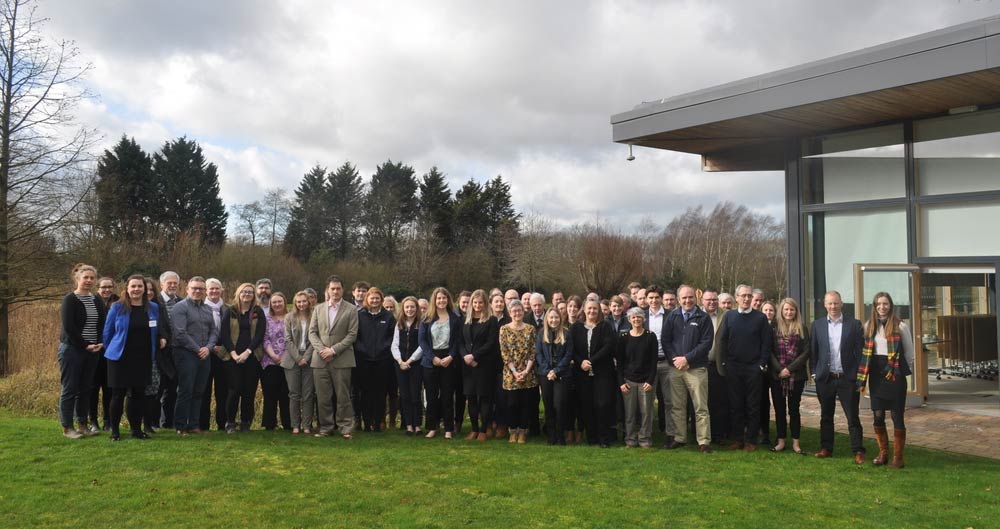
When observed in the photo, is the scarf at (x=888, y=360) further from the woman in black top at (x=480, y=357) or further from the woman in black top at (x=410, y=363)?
the woman in black top at (x=410, y=363)

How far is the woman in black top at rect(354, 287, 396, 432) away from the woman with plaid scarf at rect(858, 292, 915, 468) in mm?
5102

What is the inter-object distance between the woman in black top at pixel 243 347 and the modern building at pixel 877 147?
22.5 ft

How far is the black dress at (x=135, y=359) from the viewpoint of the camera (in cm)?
719

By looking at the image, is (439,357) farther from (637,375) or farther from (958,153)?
(958,153)

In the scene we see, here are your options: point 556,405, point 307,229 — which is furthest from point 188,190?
point 556,405

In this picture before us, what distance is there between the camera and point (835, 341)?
7.17 metres

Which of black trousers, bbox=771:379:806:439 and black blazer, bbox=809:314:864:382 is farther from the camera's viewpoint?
black trousers, bbox=771:379:806:439

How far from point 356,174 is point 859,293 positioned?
2137 inches

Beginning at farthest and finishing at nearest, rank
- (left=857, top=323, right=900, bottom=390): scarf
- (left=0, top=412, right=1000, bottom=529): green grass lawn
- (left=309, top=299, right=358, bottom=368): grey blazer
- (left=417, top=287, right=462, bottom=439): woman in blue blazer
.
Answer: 1. (left=417, top=287, right=462, bottom=439): woman in blue blazer
2. (left=309, top=299, right=358, bottom=368): grey blazer
3. (left=857, top=323, right=900, bottom=390): scarf
4. (left=0, top=412, right=1000, bottom=529): green grass lawn

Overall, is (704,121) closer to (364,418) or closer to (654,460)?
(654,460)

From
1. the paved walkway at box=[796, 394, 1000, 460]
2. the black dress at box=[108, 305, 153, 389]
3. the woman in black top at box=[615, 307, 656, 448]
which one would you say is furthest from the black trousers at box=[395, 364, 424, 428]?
the paved walkway at box=[796, 394, 1000, 460]

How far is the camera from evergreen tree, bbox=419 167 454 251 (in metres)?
51.4

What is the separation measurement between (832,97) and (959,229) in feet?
9.61

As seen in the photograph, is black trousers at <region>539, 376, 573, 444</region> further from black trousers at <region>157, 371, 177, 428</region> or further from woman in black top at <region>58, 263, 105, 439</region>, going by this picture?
woman in black top at <region>58, 263, 105, 439</region>
